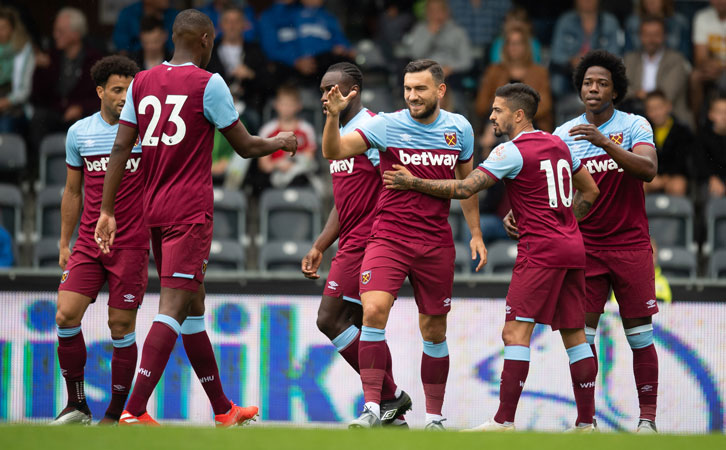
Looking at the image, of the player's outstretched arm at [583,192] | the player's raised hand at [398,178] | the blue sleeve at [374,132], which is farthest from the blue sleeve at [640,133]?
the blue sleeve at [374,132]

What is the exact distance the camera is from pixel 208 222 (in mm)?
5938

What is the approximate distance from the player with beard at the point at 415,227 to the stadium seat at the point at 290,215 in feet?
12.8

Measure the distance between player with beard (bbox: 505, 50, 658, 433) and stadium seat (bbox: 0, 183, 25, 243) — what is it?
5.87 m

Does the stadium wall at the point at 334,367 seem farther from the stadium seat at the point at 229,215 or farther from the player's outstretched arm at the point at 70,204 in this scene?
the player's outstretched arm at the point at 70,204

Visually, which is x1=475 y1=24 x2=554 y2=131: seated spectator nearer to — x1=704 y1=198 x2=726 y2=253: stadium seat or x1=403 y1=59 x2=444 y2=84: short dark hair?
x1=704 y1=198 x2=726 y2=253: stadium seat

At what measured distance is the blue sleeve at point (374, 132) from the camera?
20.5 feet

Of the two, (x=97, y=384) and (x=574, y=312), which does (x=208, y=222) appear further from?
(x=97, y=384)

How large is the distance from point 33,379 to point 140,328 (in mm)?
1019

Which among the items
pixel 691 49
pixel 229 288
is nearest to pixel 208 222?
pixel 229 288

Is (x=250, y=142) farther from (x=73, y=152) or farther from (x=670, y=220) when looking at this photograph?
(x=670, y=220)

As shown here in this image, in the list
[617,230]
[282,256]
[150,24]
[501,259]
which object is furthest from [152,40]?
[617,230]

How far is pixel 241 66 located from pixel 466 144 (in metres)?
5.47

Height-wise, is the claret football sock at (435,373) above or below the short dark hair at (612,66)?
below

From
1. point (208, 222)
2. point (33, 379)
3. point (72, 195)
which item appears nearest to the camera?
point (208, 222)
